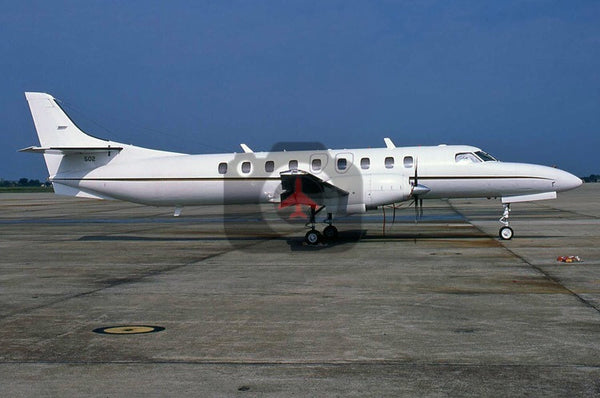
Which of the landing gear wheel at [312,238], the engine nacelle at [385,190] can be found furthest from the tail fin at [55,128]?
the engine nacelle at [385,190]

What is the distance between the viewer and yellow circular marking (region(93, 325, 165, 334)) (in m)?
9.05

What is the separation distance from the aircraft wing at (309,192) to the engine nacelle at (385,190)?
0.74 m

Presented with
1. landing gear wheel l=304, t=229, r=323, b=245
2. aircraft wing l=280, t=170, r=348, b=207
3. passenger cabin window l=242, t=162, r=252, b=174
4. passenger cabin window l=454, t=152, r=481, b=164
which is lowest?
landing gear wheel l=304, t=229, r=323, b=245

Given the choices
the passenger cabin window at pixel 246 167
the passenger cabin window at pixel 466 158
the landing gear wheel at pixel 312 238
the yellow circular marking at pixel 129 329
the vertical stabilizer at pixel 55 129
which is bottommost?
the yellow circular marking at pixel 129 329

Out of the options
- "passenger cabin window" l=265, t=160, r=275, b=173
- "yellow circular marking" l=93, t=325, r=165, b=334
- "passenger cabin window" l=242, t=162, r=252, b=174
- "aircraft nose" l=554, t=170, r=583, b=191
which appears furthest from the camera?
"passenger cabin window" l=242, t=162, r=252, b=174

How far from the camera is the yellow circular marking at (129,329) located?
9047 millimetres

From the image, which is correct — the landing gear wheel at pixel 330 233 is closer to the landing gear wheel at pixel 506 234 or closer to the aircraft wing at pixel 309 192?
the aircraft wing at pixel 309 192

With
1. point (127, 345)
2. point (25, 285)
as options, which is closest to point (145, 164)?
point (25, 285)

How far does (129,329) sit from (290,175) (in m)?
10.5

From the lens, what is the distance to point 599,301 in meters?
10.6

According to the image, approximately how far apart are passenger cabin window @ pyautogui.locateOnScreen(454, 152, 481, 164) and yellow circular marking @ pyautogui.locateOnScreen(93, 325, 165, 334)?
14.3m

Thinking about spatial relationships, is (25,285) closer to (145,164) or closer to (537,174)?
(145,164)

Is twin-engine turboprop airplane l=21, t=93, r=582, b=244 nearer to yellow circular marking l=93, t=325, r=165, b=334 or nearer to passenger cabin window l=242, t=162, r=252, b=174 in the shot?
passenger cabin window l=242, t=162, r=252, b=174

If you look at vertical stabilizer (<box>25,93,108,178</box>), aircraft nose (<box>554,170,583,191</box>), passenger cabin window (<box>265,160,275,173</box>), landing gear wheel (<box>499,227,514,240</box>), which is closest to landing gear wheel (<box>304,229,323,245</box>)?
passenger cabin window (<box>265,160,275,173</box>)
